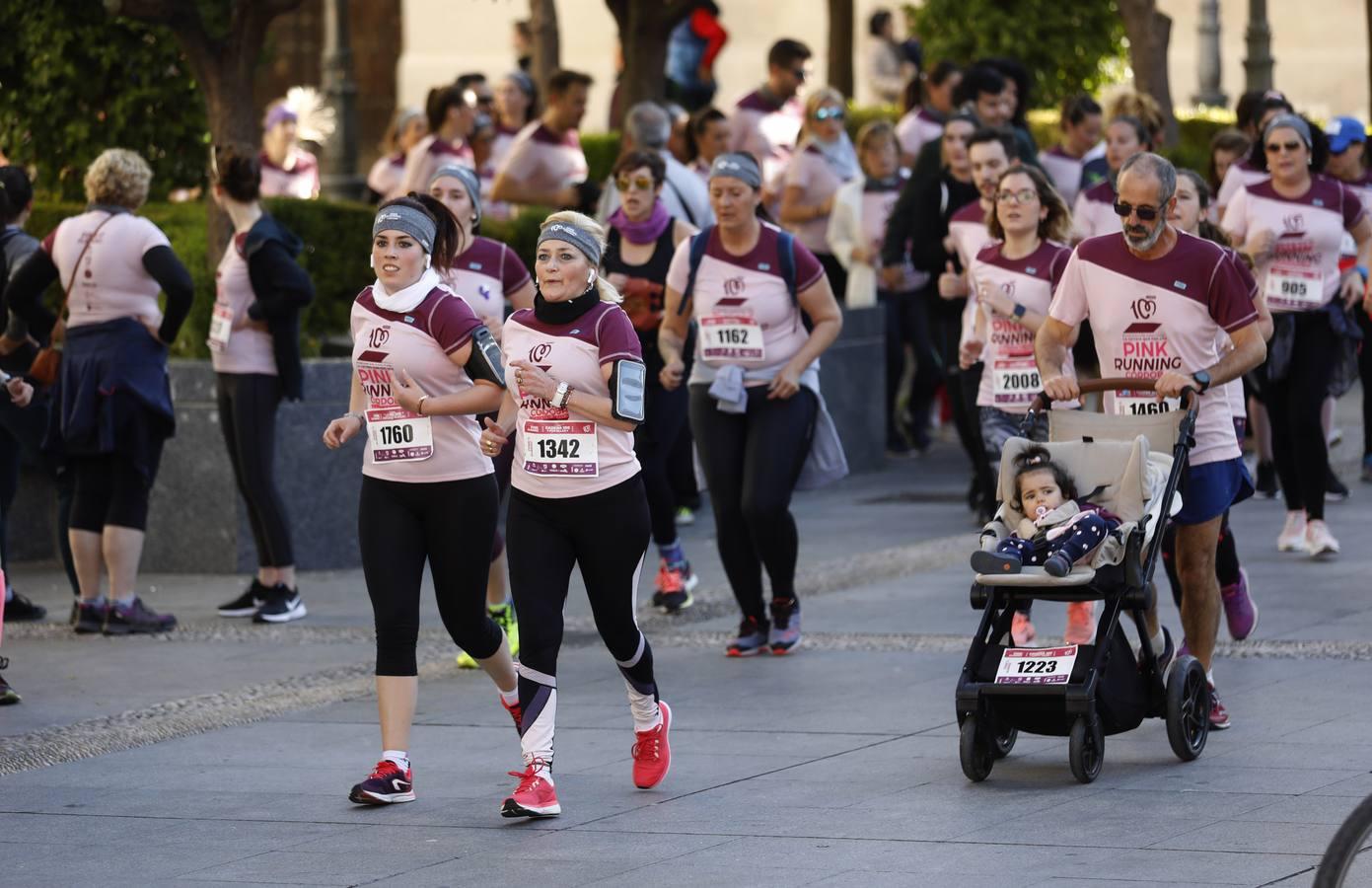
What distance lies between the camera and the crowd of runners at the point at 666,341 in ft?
24.6

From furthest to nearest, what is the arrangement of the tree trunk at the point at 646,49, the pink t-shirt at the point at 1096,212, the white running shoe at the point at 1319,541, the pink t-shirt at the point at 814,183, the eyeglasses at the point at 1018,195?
the tree trunk at the point at 646,49
the pink t-shirt at the point at 814,183
the pink t-shirt at the point at 1096,212
the white running shoe at the point at 1319,541
the eyeglasses at the point at 1018,195

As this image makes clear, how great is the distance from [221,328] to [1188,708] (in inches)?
194

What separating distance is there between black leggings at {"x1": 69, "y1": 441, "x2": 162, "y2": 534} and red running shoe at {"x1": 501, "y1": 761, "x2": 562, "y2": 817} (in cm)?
414

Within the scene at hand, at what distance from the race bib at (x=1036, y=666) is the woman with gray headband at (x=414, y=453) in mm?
1450

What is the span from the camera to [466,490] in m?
7.64

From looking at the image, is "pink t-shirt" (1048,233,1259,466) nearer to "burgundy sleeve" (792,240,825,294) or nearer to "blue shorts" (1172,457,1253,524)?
"blue shorts" (1172,457,1253,524)

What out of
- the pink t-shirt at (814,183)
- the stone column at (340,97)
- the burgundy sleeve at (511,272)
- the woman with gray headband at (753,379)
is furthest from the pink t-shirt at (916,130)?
the burgundy sleeve at (511,272)

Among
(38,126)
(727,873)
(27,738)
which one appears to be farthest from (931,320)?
(727,873)

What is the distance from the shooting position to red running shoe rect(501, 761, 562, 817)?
23.4 feet

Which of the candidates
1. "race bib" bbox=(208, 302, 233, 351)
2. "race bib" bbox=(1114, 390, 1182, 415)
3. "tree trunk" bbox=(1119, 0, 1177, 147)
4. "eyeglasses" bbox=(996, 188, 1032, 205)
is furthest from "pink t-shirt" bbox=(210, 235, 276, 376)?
"tree trunk" bbox=(1119, 0, 1177, 147)

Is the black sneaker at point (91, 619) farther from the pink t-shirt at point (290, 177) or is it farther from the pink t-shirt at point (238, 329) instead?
the pink t-shirt at point (290, 177)

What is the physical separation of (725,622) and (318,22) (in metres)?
23.1

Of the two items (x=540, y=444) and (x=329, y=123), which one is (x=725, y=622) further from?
(x=329, y=123)

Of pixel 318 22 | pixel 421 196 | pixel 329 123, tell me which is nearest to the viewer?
pixel 421 196
